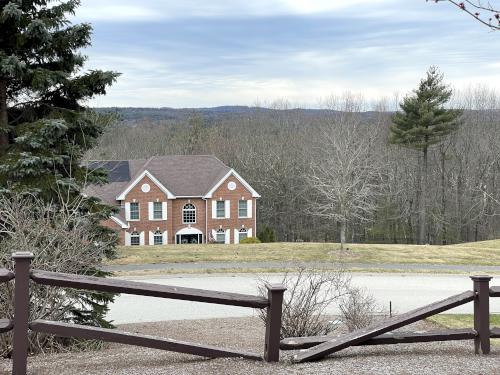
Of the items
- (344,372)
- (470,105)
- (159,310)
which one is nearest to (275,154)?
(470,105)

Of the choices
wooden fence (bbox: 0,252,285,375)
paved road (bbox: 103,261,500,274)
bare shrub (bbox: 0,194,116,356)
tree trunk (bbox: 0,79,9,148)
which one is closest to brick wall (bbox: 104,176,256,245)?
paved road (bbox: 103,261,500,274)

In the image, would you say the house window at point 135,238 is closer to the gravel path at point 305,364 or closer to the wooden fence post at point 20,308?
the gravel path at point 305,364

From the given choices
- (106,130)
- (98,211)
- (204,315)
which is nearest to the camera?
(98,211)

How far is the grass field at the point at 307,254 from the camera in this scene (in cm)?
2253

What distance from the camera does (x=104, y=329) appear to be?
5.54m

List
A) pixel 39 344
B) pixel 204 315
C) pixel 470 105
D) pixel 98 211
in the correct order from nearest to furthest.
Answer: pixel 39 344 → pixel 98 211 → pixel 204 315 → pixel 470 105

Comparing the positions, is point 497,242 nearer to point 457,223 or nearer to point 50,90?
point 50,90

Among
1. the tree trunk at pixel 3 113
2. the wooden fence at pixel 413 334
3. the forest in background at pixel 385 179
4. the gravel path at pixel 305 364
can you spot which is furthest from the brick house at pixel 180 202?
the wooden fence at pixel 413 334

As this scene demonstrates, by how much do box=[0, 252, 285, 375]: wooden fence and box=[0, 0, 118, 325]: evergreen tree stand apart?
4079 millimetres

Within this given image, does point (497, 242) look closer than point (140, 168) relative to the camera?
Yes

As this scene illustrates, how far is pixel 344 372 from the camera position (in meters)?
5.50

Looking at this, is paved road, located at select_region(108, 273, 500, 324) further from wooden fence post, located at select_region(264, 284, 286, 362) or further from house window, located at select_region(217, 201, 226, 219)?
house window, located at select_region(217, 201, 226, 219)

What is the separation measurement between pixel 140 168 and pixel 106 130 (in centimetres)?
3188

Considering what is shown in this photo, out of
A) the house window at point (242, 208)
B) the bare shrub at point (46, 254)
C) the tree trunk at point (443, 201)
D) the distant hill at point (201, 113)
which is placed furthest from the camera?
the distant hill at point (201, 113)
